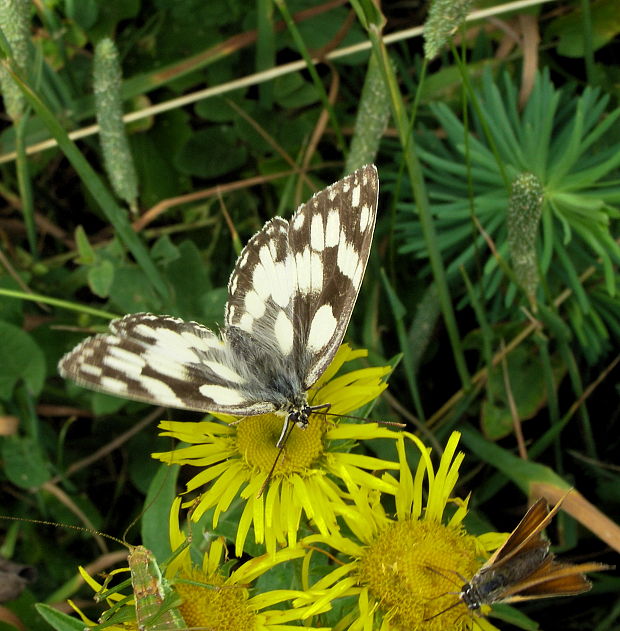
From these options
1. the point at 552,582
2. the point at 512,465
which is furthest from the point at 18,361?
the point at 552,582

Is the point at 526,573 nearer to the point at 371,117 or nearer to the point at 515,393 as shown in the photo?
the point at 515,393

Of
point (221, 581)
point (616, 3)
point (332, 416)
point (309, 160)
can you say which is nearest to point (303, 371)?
point (332, 416)

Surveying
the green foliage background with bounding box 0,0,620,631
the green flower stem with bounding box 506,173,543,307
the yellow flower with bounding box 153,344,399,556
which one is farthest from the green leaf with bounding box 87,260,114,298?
the green flower stem with bounding box 506,173,543,307

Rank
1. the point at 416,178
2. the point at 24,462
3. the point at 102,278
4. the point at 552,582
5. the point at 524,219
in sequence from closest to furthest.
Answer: the point at 552,582 → the point at 524,219 → the point at 416,178 → the point at 102,278 → the point at 24,462

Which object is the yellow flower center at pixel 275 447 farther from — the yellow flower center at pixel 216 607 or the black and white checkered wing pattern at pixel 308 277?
the yellow flower center at pixel 216 607

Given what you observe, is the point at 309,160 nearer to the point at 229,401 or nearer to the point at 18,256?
the point at 18,256

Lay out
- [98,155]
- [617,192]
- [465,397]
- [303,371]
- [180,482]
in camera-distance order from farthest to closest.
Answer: [98,155]
[180,482]
[465,397]
[617,192]
[303,371]

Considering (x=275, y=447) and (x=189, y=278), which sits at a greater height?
(x=189, y=278)
